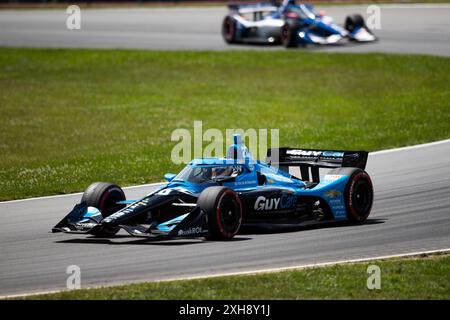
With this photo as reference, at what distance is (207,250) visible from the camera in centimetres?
1321

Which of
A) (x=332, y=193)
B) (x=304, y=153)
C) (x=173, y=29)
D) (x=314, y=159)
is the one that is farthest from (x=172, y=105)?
(x=173, y=29)

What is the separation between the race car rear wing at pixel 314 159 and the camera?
15688 mm

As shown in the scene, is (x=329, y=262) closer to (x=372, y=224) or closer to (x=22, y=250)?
(x=372, y=224)

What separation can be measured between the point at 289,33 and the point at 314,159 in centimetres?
1924

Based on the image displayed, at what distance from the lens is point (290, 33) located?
1359 inches

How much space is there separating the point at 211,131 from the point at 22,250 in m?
11.2

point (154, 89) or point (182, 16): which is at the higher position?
point (182, 16)

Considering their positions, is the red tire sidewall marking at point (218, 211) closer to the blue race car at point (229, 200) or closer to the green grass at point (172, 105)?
the blue race car at point (229, 200)

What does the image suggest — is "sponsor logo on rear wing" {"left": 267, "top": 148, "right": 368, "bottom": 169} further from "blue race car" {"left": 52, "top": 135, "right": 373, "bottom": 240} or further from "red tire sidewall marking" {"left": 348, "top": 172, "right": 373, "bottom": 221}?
"red tire sidewall marking" {"left": 348, "top": 172, "right": 373, "bottom": 221}

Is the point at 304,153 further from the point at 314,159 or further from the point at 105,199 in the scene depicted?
the point at 105,199

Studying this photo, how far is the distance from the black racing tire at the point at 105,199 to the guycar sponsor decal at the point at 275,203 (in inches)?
77.6

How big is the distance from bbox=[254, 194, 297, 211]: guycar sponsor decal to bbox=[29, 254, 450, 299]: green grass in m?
2.50

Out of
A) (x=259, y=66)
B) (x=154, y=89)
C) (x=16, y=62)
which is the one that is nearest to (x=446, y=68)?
(x=259, y=66)

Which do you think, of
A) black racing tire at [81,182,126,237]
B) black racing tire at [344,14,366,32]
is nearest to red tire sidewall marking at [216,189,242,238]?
black racing tire at [81,182,126,237]
